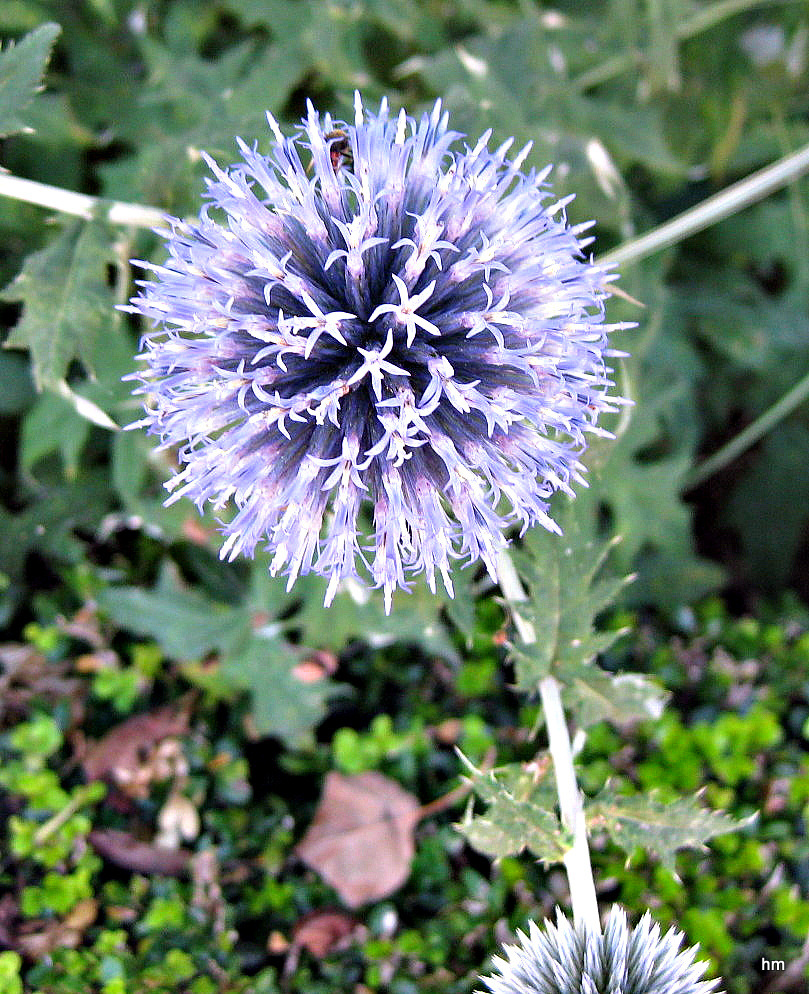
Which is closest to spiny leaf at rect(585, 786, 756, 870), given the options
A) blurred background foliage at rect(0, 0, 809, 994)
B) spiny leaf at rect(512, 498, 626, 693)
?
spiny leaf at rect(512, 498, 626, 693)

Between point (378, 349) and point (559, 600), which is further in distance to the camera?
point (559, 600)

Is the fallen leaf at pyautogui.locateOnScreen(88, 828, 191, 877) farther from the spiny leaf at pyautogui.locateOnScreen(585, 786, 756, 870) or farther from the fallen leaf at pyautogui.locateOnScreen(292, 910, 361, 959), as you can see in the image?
the spiny leaf at pyautogui.locateOnScreen(585, 786, 756, 870)

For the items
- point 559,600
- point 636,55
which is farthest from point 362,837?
point 636,55

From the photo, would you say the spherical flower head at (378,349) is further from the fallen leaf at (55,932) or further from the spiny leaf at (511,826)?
the fallen leaf at (55,932)

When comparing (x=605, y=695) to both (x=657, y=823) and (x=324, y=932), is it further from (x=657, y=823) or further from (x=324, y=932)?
(x=324, y=932)

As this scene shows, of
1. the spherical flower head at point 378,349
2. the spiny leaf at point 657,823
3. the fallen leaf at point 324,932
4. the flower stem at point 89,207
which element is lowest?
the fallen leaf at point 324,932

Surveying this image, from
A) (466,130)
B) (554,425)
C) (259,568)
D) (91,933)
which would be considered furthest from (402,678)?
(466,130)

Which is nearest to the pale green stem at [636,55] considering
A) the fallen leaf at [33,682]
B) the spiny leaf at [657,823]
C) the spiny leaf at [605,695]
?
the spiny leaf at [605,695]
